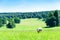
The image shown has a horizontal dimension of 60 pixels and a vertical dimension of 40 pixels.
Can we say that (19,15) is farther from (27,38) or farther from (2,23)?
(27,38)

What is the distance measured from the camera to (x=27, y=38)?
6277mm

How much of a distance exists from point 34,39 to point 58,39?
670mm

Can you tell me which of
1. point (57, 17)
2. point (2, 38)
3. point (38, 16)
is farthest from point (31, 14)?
point (2, 38)

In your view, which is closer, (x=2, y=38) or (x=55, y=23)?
(x=2, y=38)

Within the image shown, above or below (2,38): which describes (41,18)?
below

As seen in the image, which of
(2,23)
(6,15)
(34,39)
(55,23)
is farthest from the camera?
(6,15)

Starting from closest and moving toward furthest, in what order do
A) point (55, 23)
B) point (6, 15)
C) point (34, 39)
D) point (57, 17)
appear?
point (34, 39), point (55, 23), point (57, 17), point (6, 15)

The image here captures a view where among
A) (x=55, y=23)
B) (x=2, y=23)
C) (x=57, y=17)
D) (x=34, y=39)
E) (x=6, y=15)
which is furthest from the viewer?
(x=6, y=15)

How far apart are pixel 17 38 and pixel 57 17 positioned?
9990 centimetres

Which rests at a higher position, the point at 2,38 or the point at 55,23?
the point at 2,38

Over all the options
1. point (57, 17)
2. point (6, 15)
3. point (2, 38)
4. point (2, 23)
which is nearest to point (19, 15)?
point (6, 15)

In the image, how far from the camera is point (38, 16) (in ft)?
453

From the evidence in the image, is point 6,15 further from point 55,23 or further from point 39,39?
point 39,39

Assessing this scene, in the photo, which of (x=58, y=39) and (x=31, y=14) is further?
(x=31, y=14)
